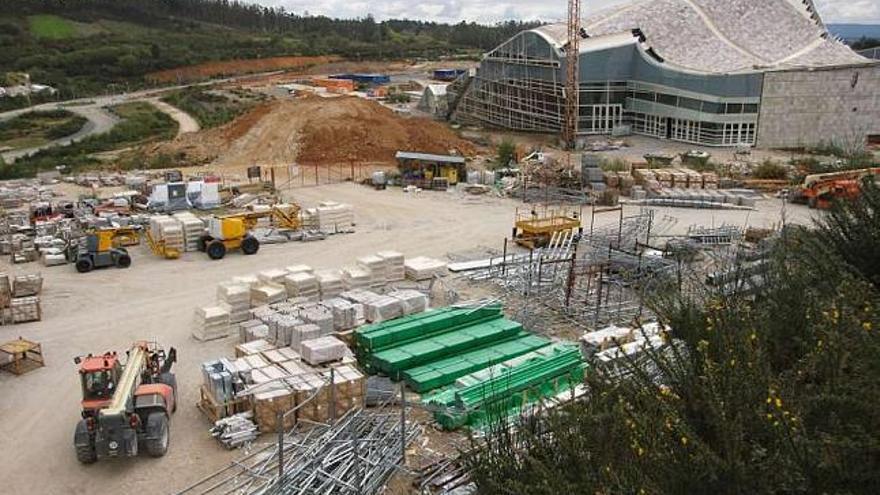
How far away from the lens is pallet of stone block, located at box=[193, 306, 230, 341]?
55.6 feet

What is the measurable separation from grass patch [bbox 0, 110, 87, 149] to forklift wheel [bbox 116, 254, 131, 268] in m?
38.3

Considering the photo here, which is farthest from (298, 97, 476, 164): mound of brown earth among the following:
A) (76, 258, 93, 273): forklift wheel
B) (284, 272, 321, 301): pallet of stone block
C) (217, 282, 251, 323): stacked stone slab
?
(217, 282, 251, 323): stacked stone slab

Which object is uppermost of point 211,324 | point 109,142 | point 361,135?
point 361,135

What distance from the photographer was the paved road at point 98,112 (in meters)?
54.5

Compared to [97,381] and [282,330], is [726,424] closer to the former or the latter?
[97,381]

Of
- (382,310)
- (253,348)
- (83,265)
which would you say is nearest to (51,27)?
(83,265)

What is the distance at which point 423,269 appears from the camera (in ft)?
68.8

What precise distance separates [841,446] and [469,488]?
5076 mm

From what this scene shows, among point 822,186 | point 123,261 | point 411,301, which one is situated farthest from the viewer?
point 822,186

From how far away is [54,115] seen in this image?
67.2 metres

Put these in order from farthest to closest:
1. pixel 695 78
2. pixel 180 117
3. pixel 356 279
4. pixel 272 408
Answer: pixel 180 117 < pixel 695 78 < pixel 356 279 < pixel 272 408

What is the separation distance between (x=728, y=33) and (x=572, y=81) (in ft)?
38.6

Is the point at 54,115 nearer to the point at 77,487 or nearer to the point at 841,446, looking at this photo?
the point at 77,487

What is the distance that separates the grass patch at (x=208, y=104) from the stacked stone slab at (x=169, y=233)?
112 ft
